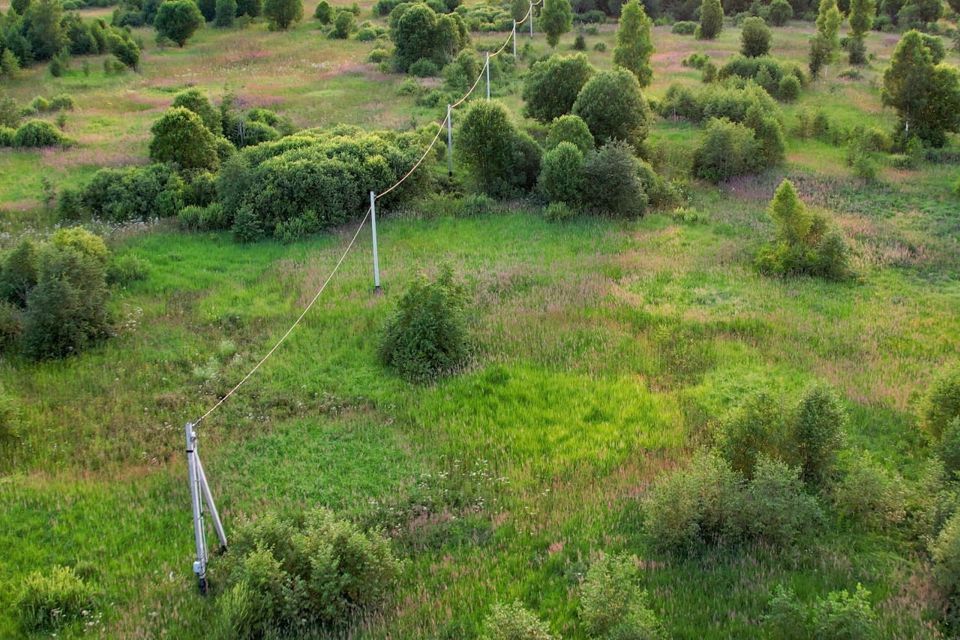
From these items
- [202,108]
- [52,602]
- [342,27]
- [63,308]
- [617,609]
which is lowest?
[52,602]

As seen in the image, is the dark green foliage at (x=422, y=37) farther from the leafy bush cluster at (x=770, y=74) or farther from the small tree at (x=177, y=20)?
the small tree at (x=177, y=20)

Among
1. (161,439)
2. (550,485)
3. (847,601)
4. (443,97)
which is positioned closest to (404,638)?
(550,485)

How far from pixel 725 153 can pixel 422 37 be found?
61.8ft

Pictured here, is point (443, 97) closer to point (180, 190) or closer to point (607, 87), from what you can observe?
point (607, 87)

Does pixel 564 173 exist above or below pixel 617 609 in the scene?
above

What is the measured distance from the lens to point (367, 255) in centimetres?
1852

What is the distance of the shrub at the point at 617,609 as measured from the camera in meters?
7.22

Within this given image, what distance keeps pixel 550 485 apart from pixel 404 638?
317 centimetres

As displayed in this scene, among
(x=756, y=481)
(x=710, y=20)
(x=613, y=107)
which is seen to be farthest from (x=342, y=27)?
(x=756, y=481)

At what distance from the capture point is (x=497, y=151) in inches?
891

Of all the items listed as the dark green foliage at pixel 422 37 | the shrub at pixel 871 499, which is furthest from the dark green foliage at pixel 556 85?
the shrub at pixel 871 499

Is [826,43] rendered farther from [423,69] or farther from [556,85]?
[423,69]

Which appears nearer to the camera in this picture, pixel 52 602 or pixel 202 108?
pixel 52 602

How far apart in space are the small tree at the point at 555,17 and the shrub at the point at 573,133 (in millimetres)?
20397
